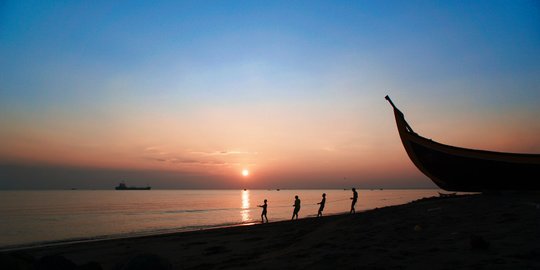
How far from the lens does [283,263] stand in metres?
7.30

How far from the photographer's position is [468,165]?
1582cm

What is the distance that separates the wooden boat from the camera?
1438cm

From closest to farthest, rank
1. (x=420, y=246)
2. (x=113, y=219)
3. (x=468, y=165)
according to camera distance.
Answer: (x=420, y=246), (x=468, y=165), (x=113, y=219)

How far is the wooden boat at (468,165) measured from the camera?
14383mm

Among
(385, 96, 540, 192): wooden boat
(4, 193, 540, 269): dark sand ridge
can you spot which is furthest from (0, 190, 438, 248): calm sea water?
(385, 96, 540, 192): wooden boat

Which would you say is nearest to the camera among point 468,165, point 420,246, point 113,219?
point 420,246

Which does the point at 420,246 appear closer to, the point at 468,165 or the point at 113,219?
the point at 468,165

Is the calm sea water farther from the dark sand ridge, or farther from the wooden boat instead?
the wooden boat

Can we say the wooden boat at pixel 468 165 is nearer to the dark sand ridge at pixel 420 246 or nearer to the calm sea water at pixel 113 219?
the dark sand ridge at pixel 420 246

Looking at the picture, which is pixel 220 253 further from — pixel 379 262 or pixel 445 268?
pixel 445 268

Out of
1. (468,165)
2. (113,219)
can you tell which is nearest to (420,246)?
(468,165)

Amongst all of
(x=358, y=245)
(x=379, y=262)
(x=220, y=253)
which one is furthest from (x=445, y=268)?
(x=220, y=253)

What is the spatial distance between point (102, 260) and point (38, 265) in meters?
5.36

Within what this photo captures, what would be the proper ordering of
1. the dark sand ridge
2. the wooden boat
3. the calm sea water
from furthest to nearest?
the calm sea water → the wooden boat → the dark sand ridge
